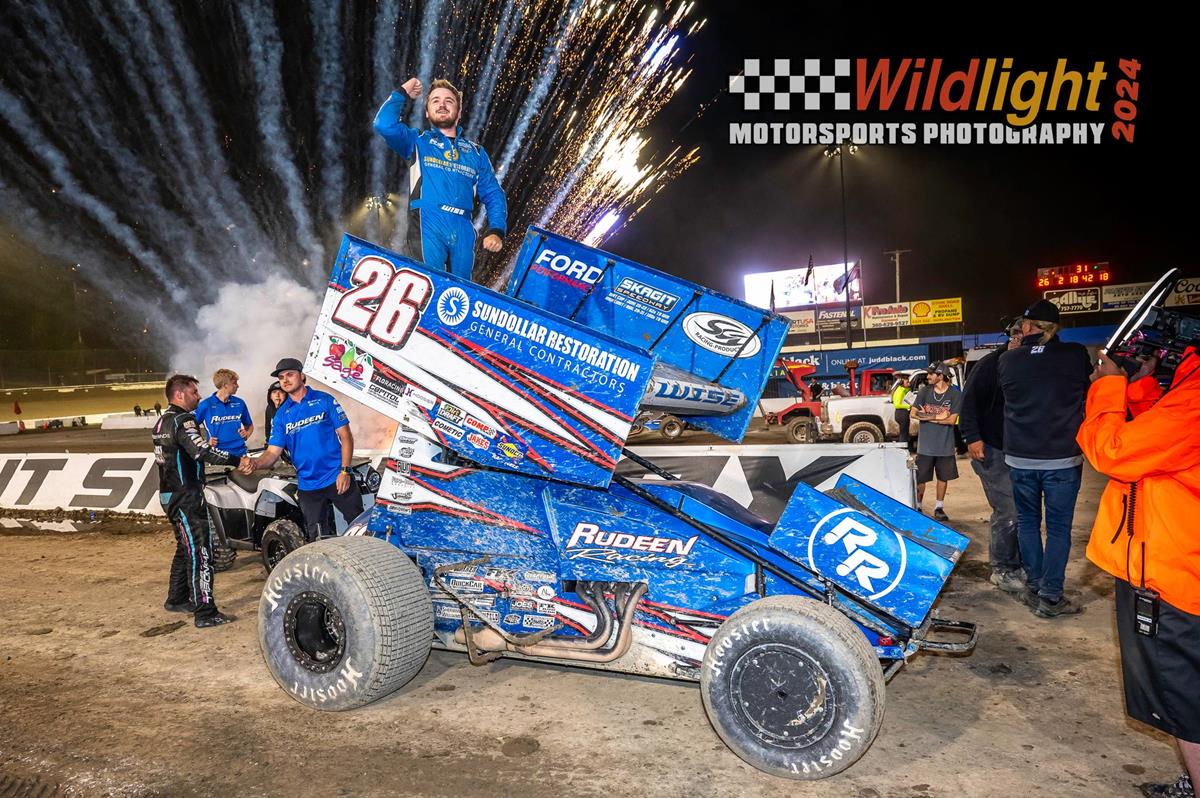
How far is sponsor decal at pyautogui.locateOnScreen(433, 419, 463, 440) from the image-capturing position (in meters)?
3.53

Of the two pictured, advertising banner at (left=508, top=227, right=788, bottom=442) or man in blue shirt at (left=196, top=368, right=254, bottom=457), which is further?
man in blue shirt at (left=196, top=368, right=254, bottom=457)

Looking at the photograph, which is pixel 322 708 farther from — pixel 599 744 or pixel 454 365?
pixel 454 365

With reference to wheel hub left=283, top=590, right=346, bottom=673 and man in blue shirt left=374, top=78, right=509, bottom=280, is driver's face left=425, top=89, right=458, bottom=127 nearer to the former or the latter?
man in blue shirt left=374, top=78, right=509, bottom=280

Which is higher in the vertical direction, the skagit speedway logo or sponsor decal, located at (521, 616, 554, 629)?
the skagit speedway logo


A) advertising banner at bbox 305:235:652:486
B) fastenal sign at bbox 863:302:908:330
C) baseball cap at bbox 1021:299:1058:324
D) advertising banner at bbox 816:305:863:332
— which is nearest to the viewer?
advertising banner at bbox 305:235:652:486

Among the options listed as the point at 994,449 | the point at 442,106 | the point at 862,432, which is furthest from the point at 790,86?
the point at 442,106

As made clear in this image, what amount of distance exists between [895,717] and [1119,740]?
930mm

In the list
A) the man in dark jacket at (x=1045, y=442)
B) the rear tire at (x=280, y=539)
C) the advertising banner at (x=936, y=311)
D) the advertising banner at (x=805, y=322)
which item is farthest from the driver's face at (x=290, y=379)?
the advertising banner at (x=936, y=311)

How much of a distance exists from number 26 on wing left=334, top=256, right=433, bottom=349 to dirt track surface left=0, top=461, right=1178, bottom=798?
194cm

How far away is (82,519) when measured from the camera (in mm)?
9281

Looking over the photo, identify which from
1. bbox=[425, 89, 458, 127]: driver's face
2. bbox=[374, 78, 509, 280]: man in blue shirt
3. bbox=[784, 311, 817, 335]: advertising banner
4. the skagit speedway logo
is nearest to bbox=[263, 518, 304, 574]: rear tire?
bbox=[374, 78, 509, 280]: man in blue shirt

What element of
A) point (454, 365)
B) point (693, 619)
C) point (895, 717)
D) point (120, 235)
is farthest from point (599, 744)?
point (120, 235)

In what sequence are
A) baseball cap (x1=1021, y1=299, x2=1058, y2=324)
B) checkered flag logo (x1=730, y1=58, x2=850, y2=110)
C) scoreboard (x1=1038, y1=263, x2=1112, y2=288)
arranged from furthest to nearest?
1. scoreboard (x1=1038, y1=263, x2=1112, y2=288)
2. checkered flag logo (x1=730, y1=58, x2=850, y2=110)
3. baseball cap (x1=1021, y1=299, x2=1058, y2=324)

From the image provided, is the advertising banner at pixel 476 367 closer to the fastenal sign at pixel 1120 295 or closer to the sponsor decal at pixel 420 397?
the sponsor decal at pixel 420 397
